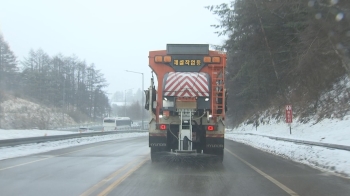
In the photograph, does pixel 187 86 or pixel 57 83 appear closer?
pixel 187 86

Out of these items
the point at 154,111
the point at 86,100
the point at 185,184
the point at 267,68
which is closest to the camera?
the point at 185,184

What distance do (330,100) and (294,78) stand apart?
16.2ft

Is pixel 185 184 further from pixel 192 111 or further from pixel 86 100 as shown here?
pixel 86 100

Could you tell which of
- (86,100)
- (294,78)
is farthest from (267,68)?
(86,100)

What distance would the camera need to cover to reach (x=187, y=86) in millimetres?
12680

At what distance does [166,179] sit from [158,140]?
3.23m

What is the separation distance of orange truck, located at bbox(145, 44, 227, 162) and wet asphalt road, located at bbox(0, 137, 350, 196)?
30.8 inches

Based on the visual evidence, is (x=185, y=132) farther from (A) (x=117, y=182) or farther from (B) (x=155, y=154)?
(A) (x=117, y=182)

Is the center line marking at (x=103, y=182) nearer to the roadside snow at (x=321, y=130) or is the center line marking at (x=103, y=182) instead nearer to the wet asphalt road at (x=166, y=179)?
the wet asphalt road at (x=166, y=179)

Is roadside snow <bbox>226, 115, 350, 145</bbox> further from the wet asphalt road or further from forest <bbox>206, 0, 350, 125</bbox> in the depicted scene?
the wet asphalt road

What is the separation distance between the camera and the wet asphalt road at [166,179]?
27.4 ft

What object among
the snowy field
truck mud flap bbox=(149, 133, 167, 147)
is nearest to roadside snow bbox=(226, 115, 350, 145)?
the snowy field

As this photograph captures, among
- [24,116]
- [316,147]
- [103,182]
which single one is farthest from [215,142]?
[24,116]

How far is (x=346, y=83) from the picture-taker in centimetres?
2595
